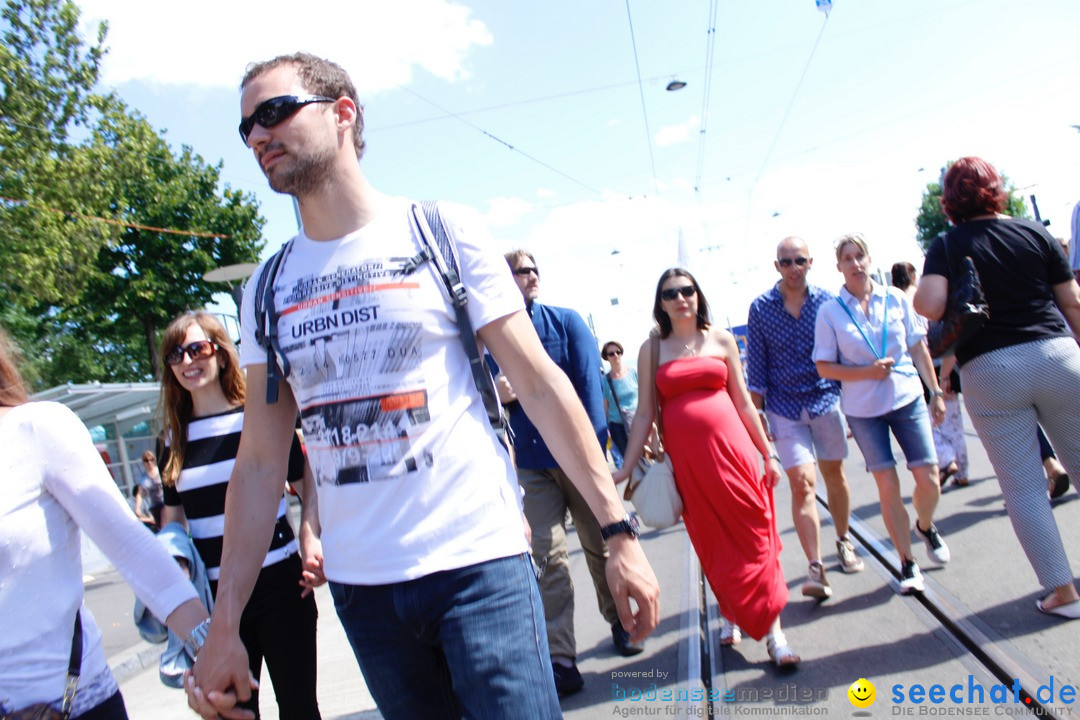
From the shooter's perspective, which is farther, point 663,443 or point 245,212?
point 245,212

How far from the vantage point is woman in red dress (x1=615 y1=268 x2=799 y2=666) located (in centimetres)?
427

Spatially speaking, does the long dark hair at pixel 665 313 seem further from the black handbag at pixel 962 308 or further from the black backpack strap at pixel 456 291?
the black backpack strap at pixel 456 291

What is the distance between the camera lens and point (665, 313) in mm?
4797

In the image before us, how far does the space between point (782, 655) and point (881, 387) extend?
179 cm

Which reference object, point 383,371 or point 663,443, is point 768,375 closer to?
point 663,443

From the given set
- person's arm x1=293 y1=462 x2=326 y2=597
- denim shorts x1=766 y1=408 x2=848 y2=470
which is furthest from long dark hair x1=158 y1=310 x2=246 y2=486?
denim shorts x1=766 y1=408 x2=848 y2=470

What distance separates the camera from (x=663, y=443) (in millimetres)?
4738

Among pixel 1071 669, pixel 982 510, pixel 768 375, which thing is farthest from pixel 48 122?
pixel 1071 669

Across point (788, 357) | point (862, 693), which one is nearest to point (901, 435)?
point (788, 357)

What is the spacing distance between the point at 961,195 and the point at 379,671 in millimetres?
3589

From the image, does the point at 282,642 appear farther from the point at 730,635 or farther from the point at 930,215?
the point at 930,215

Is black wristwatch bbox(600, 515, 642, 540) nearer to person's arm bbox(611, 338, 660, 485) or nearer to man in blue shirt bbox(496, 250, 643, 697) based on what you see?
man in blue shirt bbox(496, 250, 643, 697)

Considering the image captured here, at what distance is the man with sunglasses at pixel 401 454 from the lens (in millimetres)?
1772

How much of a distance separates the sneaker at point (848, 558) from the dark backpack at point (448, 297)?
13.6 ft
